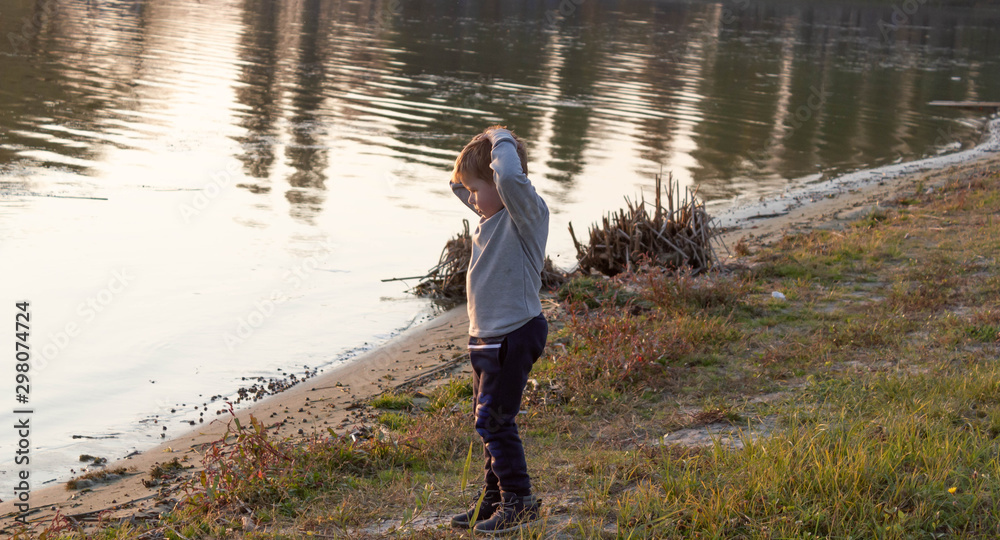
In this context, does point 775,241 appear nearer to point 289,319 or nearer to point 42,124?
point 289,319

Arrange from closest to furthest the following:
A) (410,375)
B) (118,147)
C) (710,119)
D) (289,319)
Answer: (410,375) → (289,319) → (118,147) → (710,119)

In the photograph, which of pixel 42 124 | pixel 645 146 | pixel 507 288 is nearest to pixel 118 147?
pixel 42 124

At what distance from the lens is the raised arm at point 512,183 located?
349 centimetres

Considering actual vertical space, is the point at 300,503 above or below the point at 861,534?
below

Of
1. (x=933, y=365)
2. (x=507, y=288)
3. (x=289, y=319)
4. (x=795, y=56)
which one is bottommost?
(x=289, y=319)

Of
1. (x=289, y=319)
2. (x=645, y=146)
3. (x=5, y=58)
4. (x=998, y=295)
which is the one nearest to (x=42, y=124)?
(x=5, y=58)

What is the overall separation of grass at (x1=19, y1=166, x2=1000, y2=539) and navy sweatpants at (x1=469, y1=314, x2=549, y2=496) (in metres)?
0.18

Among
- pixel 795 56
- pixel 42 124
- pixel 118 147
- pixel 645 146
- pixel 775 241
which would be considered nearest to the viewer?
pixel 775 241

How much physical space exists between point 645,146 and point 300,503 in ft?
47.3

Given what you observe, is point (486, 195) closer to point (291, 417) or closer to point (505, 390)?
point (505, 390)

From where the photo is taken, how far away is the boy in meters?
3.61

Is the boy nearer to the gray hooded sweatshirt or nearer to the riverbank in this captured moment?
the gray hooded sweatshirt

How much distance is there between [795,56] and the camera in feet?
119

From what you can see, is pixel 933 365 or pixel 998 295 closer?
pixel 933 365
